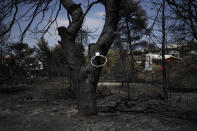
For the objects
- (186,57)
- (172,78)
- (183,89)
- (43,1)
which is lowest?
(183,89)

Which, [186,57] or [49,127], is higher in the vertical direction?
[186,57]

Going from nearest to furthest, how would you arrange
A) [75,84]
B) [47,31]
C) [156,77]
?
[75,84] < [47,31] < [156,77]

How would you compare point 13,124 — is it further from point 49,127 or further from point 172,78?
point 172,78

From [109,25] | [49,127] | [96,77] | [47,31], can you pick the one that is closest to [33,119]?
[49,127]

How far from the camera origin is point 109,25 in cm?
348

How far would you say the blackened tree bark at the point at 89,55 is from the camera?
3381 millimetres

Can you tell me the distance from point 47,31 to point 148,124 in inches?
143

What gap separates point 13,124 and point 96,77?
2.15 meters

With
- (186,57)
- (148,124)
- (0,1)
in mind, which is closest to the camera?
(148,124)

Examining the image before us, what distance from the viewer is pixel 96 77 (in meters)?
3.40

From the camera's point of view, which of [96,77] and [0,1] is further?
[0,1]

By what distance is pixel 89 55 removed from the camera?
349 centimetres

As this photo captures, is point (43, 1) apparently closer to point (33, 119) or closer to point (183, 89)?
point (33, 119)

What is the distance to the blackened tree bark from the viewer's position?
11.1ft
